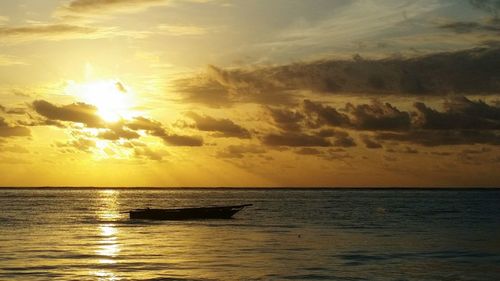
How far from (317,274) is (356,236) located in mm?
32376

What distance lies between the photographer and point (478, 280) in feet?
151

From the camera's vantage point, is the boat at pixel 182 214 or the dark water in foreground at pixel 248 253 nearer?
the dark water in foreground at pixel 248 253

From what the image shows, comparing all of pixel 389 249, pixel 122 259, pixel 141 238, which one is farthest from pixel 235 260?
pixel 141 238

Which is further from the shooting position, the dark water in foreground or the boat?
the boat

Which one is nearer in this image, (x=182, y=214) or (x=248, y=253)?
(x=248, y=253)

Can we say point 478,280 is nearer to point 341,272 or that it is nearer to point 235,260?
point 341,272

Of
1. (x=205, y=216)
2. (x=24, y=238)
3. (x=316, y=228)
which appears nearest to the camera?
(x=24, y=238)

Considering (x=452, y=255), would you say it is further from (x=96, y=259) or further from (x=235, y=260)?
(x=96, y=259)

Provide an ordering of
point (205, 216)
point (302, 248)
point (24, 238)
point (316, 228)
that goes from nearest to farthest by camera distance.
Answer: point (302, 248)
point (24, 238)
point (316, 228)
point (205, 216)

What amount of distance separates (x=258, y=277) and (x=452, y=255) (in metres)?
21.7

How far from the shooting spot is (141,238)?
76.4 m

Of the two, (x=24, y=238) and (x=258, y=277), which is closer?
(x=258, y=277)

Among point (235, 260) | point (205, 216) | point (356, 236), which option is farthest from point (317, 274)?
point (205, 216)

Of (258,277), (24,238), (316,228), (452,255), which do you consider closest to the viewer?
(258,277)
